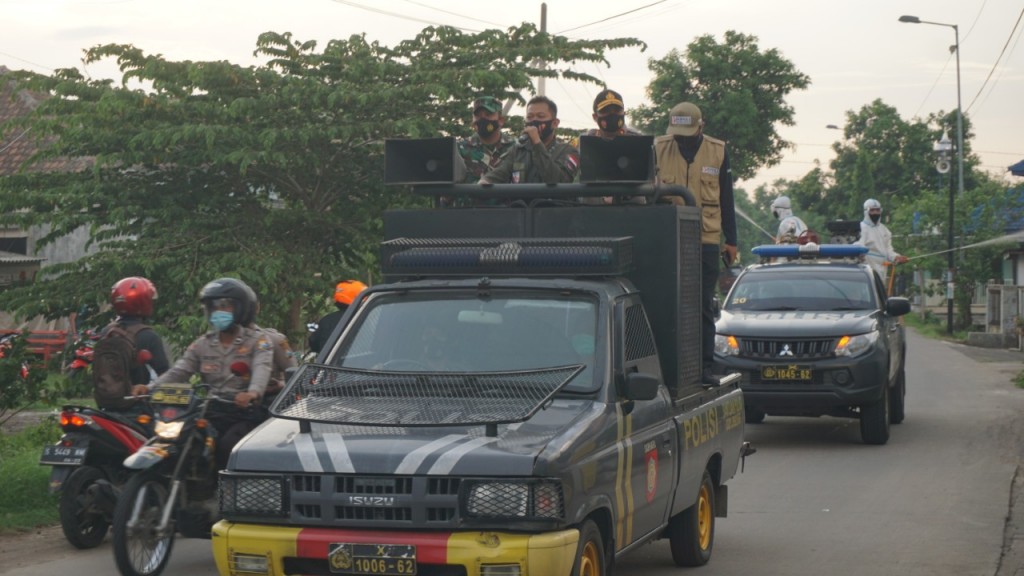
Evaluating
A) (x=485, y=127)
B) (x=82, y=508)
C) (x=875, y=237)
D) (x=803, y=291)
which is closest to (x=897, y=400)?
(x=803, y=291)

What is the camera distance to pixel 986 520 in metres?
10.5

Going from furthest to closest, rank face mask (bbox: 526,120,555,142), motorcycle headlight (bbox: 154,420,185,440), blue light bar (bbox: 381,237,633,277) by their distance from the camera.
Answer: face mask (bbox: 526,120,555,142)
motorcycle headlight (bbox: 154,420,185,440)
blue light bar (bbox: 381,237,633,277)

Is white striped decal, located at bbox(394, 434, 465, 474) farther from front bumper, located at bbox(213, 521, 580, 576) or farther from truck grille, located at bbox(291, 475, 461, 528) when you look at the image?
front bumper, located at bbox(213, 521, 580, 576)

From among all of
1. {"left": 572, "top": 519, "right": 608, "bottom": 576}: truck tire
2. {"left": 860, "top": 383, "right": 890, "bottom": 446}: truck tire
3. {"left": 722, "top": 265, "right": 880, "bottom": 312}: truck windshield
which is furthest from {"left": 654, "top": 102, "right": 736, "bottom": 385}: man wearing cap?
{"left": 722, "top": 265, "right": 880, "bottom": 312}: truck windshield

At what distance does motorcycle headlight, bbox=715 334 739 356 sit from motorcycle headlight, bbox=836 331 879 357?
1070 millimetres

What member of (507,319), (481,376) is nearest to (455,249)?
(507,319)

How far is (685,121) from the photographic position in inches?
386

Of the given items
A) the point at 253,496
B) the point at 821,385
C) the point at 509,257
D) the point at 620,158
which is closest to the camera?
the point at 253,496

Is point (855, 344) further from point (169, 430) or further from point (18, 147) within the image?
point (18, 147)

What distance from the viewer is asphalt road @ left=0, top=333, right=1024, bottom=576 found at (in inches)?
349

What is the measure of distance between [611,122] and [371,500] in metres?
4.57

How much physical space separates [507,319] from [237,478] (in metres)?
1.74

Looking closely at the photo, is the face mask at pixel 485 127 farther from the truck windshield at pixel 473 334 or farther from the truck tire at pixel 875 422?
the truck tire at pixel 875 422

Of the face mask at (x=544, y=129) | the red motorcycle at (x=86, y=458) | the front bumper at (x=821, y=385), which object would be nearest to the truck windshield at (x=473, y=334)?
the red motorcycle at (x=86, y=458)
